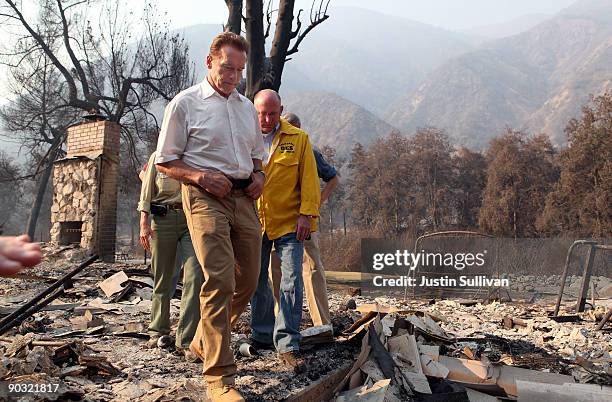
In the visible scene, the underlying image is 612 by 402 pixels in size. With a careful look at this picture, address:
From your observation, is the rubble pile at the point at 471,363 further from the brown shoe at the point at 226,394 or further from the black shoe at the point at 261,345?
the brown shoe at the point at 226,394

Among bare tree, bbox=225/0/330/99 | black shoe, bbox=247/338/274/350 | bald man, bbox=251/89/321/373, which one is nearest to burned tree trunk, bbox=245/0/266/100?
bare tree, bbox=225/0/330/99

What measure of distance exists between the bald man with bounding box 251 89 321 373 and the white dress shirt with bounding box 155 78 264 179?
2.28 feet

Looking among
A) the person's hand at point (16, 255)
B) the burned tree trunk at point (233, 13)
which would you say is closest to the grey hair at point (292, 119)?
the person's hand at point (16, 255)

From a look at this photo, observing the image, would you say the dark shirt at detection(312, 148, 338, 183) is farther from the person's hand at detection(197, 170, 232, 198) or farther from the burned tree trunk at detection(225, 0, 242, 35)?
the burned tree trunk at detection(225, 0, 242, 35)

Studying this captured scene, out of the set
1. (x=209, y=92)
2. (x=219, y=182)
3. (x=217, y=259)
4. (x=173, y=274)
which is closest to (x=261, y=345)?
(x=173, y=274)

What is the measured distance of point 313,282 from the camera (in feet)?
13.9

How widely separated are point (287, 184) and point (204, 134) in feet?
3.27

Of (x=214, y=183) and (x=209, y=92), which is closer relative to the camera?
(x=214, y=183)

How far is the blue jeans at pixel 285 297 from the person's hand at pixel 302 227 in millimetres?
66

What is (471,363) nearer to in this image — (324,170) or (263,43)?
(324,170)

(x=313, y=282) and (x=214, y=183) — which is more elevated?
(x=214, y=183)

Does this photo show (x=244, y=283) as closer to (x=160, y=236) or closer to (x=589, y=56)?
(x=160, y=236)

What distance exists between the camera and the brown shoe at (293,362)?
3205mm

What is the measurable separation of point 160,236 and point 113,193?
8323 millimetres
